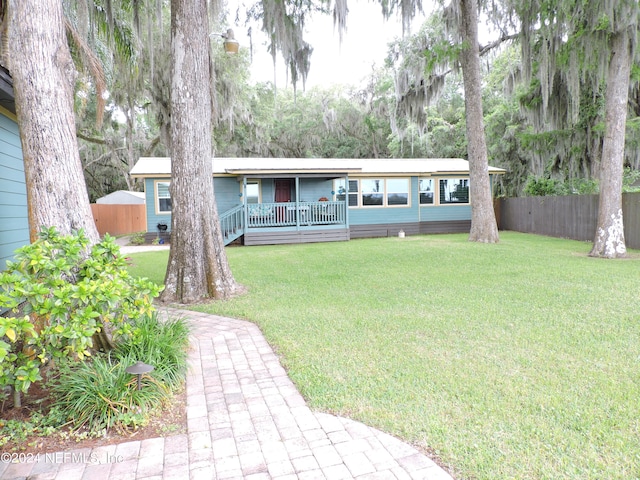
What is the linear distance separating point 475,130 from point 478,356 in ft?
32.5

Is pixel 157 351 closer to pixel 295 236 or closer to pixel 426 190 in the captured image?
pixel 295 236

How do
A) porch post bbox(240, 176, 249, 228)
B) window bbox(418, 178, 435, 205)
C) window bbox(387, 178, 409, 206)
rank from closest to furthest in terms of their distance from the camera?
porch post bbox(240, 176, 249, 228), window bbox(387, 178, 409, 206), window bbox(418, 178, 435, 205)

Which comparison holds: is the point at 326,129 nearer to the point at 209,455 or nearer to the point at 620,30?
the point at 620,30

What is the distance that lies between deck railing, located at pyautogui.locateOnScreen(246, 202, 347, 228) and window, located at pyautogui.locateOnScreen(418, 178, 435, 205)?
3.79m

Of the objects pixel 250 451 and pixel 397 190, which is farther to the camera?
pixel 397 190

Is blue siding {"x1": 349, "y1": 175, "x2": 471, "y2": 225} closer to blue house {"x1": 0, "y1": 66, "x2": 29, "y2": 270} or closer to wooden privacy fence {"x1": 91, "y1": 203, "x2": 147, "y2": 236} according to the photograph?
wooden privacy fence {"x1": 91, "y1": 203, "x2": 147, "y2": 236}

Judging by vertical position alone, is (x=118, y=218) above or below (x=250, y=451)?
above

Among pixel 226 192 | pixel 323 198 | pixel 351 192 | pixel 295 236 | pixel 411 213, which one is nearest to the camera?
pixel 295 236

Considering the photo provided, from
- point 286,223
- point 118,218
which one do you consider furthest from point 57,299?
point 118,218

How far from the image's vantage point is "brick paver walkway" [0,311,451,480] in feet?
6.78

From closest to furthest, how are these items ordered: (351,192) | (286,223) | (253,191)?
(286,223) → (253,191) → (351,192)

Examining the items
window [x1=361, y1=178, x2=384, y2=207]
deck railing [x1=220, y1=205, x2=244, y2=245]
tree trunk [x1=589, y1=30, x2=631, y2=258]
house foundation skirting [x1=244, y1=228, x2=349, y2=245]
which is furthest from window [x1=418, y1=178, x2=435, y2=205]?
tree trunk [x1=589, y1=30, x2=631, y2=258]

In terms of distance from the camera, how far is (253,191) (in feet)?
49.4

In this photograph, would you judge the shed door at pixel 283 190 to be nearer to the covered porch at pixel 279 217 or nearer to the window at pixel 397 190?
the covered porch at pixel 279 217
